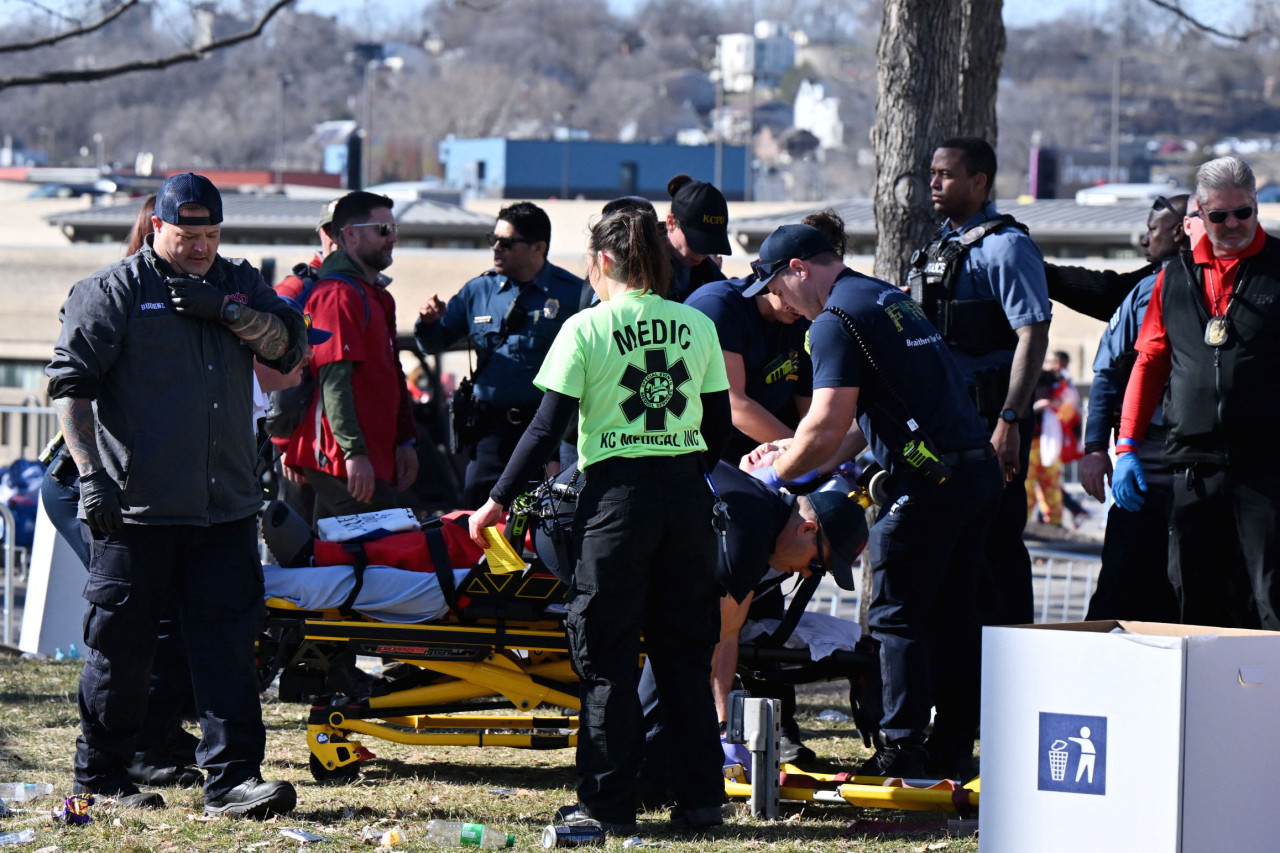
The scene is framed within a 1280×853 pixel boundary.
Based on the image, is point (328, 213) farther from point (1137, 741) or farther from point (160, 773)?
point (1137, 741)

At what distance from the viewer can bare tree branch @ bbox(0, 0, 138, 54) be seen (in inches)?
428

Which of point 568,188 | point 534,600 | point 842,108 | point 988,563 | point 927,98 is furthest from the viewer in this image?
point 842,108

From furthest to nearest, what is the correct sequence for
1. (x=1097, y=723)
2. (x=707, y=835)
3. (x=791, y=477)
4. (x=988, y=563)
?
(x=988, y=563)
(x=791, y=477)
(x=707, y=835)
(x=1097, y=723)

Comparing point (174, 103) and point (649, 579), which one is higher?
point (174, 103)

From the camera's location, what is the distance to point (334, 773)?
18.7 ft

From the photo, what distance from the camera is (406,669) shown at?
21.7 ft

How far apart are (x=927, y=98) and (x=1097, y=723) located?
4506 mm

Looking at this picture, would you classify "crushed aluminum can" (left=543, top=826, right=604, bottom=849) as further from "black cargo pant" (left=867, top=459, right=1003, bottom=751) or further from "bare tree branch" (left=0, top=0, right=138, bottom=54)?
"bare tree branch" (left=0, top=0, right=138, bottom=54)

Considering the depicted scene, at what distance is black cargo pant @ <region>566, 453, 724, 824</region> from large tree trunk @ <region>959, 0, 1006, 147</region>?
3.90 meters

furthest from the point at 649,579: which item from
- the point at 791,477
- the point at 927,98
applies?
the point at 927,98

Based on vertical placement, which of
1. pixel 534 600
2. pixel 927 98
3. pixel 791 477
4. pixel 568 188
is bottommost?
pixel 534 600

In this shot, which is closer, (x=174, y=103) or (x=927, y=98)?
(x=927, y=98)

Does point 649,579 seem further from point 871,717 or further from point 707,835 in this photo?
point 871,717

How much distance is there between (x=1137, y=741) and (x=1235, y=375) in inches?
69.4
